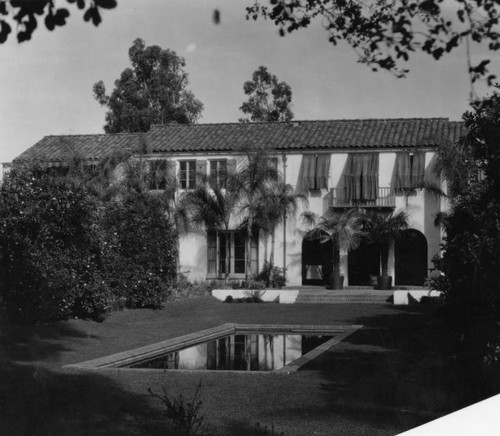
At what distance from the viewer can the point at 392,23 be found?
194 inches

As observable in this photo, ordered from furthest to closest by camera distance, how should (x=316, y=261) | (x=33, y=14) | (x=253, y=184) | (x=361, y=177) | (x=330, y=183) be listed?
(x=316, y=261) < (x=330, y=183) < (x=361, y=177) < (x=253, y=184) < (x=33, y=14)

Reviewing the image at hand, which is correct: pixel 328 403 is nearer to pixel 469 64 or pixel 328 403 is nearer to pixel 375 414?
pixel 375 414

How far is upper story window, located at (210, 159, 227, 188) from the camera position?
22.3 meters

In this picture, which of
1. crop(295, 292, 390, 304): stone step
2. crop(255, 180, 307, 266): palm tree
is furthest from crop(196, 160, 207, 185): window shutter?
crop(295, 292, 390, 304): stone step

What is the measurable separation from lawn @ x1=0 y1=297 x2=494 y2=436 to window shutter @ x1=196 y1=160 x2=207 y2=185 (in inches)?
435

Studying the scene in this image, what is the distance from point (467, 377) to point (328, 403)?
1413mm

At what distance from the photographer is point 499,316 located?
19.4ft

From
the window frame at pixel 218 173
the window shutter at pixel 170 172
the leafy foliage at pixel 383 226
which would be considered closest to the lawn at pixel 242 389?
the window shutter at pixel 170 172

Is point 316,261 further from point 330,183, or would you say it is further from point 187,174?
point 187,174

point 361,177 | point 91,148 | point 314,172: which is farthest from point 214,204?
point 91,148

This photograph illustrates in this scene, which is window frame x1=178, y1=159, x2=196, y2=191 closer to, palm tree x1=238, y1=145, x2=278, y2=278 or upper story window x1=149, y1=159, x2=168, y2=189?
palm tree x1=238, y1=145, x2=278, y2=278

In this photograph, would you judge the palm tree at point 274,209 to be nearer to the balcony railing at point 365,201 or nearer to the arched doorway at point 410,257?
the balcony railing at point 365,201

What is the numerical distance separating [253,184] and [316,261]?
11.8ft

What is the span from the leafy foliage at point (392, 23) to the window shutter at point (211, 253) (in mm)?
16999
